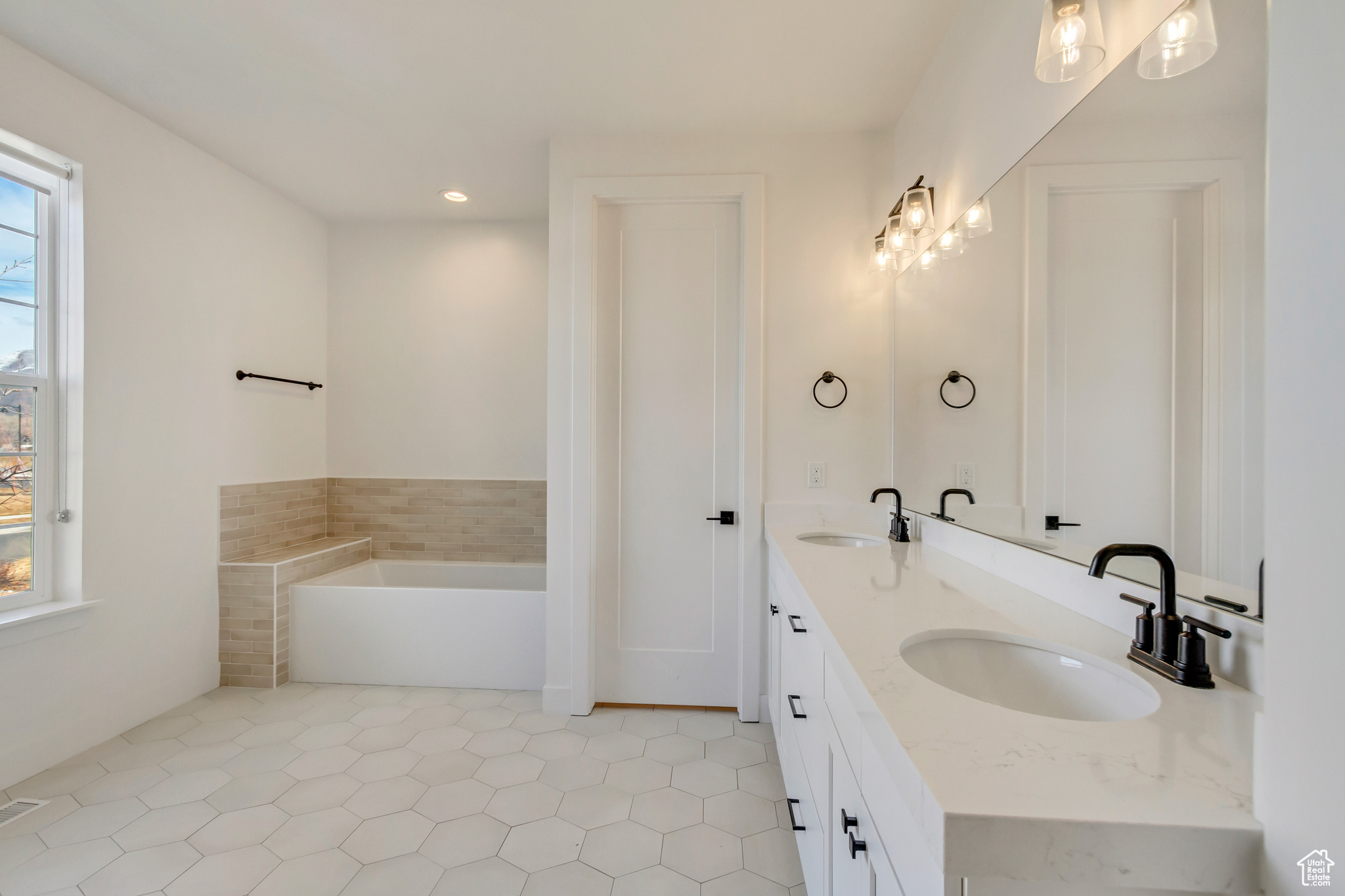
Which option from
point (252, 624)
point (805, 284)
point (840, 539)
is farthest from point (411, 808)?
point (805, 284)

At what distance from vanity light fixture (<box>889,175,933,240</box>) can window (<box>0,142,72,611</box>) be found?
3.18 meters

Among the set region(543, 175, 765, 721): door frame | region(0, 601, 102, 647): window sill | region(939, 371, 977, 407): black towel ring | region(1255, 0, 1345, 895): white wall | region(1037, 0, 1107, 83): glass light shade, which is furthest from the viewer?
region(543, 175, 765, 721): door frame

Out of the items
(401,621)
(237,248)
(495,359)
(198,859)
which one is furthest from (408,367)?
(198,859)

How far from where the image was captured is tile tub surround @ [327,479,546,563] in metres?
3.54

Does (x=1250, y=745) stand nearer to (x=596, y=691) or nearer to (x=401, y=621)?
(x=596, y=691)

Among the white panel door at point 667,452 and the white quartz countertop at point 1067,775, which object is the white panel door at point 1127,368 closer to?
the white quartz countertop at point 1067,775

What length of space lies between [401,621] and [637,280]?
2067 mm

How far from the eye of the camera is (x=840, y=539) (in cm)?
240

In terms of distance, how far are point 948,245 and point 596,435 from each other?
156 centimetres

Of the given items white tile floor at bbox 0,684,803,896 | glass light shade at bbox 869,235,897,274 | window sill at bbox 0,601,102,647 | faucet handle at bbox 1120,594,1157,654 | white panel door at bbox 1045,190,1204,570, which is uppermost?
glass light shade at bbox 869,235,897,274

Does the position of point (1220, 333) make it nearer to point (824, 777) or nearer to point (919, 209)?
point (824, 777)

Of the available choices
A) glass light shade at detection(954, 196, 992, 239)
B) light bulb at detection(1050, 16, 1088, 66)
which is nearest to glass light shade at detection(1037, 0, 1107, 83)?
light bulb at detection(1050, 16, 1088, 66)

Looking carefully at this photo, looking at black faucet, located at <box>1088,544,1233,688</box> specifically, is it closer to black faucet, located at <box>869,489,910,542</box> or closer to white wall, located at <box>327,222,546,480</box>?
black faucet, located at <box>869,489,910,542</box>

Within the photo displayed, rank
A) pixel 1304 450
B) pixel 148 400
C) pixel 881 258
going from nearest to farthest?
pixel 1304 450
pixel 881 258
pixel 148 400
